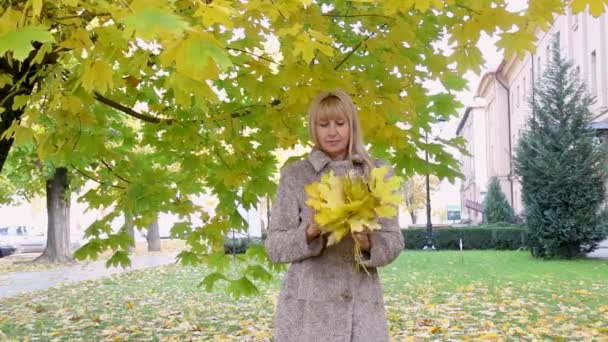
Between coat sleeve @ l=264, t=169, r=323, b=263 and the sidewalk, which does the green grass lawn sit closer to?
the sidewalk

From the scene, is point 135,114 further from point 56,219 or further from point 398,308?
point 56,219

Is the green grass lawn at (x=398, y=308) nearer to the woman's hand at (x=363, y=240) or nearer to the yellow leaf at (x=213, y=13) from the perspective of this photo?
the woman's hand at (x=363, y=240)

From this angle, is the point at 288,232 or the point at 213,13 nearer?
the point at 213,13

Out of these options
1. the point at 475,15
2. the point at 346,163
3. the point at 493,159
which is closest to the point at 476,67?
the point at 475,15

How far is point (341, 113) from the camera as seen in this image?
96.3 inches

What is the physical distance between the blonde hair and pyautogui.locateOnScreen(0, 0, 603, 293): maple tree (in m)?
0.16

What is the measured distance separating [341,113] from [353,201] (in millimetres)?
488

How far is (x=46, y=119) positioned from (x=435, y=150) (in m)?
2.42

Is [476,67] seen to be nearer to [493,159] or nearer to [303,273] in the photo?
[303,273]

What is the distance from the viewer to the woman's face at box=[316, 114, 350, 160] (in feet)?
8.09

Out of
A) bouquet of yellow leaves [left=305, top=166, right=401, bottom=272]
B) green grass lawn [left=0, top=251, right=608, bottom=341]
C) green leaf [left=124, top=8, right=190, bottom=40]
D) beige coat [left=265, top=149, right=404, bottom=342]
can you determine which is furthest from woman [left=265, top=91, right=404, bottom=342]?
green grass lawn [left=0, top=251, right=608, bottom=341]

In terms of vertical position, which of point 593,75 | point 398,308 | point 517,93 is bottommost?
point 398,308

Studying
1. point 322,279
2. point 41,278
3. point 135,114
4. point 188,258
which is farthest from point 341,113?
point 41,278

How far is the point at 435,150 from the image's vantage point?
4008mm
